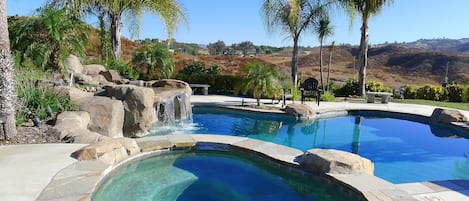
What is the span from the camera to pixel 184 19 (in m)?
12.5

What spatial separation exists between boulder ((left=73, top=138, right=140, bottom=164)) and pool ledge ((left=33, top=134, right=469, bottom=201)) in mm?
77

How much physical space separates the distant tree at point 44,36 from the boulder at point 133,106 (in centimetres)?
197

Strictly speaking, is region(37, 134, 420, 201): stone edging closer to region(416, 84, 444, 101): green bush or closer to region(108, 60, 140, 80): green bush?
region(108, 60, 140, 80): green bush

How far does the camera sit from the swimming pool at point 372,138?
5.64m

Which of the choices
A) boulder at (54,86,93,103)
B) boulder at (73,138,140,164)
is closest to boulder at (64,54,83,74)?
boulder at (54,86,93,103)

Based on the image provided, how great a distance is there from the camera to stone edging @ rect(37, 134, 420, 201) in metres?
3.21

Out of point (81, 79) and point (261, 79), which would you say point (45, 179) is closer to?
point (81, 79)

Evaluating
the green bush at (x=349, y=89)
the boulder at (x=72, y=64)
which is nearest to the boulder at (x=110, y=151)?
the boulder at (x=72, y=64)

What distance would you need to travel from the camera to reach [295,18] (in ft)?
46.2

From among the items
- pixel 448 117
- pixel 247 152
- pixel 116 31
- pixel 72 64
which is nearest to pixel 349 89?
pixel 448 117

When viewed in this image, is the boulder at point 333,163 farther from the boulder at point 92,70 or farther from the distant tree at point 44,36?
the boulder at point 92,70

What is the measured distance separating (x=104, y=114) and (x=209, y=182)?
310 cm

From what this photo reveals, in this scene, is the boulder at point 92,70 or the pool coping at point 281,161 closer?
the pool coping at point 281,161

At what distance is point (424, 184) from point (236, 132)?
4607 millimetres
